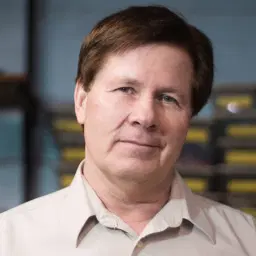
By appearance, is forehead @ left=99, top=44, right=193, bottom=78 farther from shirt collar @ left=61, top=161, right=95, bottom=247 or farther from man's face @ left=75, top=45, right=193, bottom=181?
shirt collar @ left=61, top=161, right=95, bottom=247

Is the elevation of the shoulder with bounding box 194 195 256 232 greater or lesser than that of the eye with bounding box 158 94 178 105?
lesser

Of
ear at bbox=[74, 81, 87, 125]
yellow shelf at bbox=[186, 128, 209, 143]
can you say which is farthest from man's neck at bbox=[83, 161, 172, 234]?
yellow shelf at bbox=[186, 128, 209, 143]

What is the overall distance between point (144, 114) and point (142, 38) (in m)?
0.15

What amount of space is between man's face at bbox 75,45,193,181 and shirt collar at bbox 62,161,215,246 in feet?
0.26

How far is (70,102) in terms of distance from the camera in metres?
1.93

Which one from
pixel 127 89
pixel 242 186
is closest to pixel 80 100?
pixel 127 89

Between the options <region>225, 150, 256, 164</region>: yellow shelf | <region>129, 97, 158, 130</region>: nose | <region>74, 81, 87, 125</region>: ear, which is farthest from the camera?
<region>225, 150, 256, 164</region>: yellow shelf

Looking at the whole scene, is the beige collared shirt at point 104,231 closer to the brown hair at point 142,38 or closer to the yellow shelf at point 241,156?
the brown hair at point 142,38

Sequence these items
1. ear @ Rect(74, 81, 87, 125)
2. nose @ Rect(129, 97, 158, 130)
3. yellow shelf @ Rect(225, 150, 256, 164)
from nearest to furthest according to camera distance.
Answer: nose @ Rect(129, 97, 158, 130) → ear @ Rect(74, 81, 87, 125) → yellow shelf @ Rect(225, 150, 256, 164)

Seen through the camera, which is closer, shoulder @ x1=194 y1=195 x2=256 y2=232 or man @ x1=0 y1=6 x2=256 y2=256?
man @ x1=0 y1=6 x2=256 y2=256

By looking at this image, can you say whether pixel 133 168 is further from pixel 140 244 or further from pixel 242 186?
pixel 242 186

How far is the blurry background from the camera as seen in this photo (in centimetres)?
171

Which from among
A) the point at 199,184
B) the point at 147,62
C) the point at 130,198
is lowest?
the point at 199,184

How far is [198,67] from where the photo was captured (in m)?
0.89
